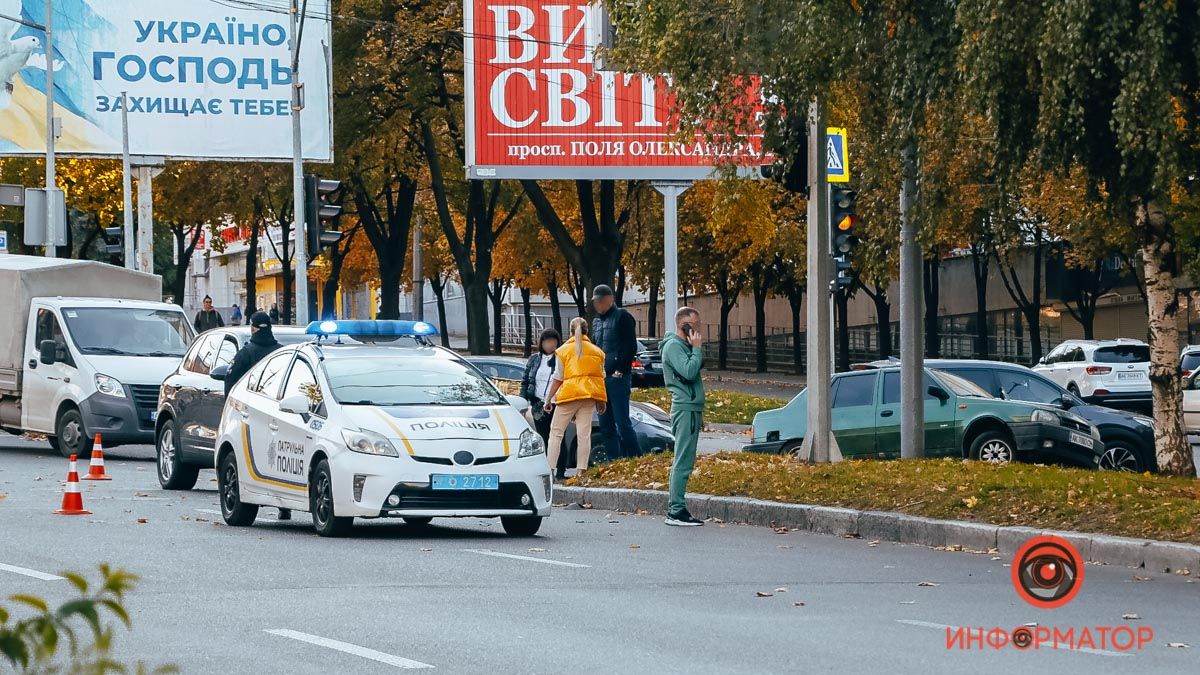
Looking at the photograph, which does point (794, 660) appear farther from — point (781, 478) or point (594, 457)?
point (594, 457)

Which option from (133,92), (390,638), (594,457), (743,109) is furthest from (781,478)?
(133,92)

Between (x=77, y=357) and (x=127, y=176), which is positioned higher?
(x=127, y=176)

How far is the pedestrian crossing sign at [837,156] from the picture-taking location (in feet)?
61.0

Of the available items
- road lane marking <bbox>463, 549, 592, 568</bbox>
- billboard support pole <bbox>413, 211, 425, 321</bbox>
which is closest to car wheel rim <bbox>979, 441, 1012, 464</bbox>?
road lane marking <bbox>463, 549, 592, 568</bbox>

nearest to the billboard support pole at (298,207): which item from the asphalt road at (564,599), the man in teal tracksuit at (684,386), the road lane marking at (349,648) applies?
the man in teal tracksuit at (684,386)

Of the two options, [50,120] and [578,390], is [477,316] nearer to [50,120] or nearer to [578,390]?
[50,120]

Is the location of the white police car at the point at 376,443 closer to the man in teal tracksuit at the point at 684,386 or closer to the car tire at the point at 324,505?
the car tire at the point at 324,505

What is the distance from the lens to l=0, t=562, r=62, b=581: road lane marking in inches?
427

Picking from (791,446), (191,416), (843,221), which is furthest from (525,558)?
(791,446)

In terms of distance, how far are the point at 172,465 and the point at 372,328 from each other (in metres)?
4.29

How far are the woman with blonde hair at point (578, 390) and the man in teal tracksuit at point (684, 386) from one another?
111 inches

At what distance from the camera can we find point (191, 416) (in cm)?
1923

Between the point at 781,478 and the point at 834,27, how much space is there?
3968mm

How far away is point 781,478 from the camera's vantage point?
16562mm
